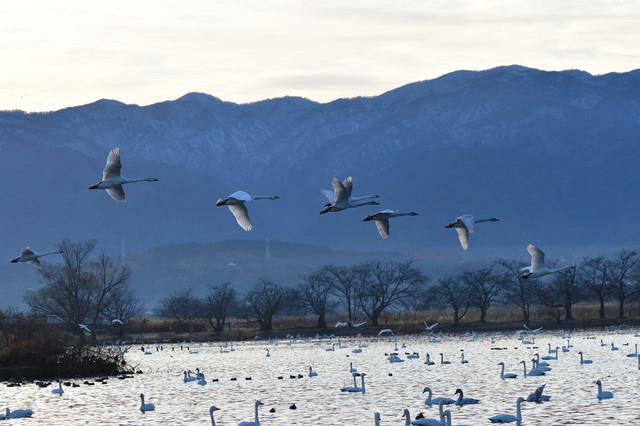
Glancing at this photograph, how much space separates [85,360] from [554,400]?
1078 inches

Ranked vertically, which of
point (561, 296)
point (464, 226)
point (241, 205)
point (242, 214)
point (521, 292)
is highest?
point (521, 292)

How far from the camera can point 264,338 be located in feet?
383

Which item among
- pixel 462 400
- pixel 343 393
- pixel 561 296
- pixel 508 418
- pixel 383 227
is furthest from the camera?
pixel 561 296

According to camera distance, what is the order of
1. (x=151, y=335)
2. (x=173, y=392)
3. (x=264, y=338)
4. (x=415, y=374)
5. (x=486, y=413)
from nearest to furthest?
(x=486, y=413), (x=173, y=392), (x=415, y=374), (x=264, y=338), (x=151, y=335)

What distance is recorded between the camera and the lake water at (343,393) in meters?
46.4

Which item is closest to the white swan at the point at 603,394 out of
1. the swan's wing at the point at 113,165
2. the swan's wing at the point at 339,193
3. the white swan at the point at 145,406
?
the swan's wing at the point at 339,193

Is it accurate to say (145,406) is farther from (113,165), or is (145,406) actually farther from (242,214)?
(113,165)

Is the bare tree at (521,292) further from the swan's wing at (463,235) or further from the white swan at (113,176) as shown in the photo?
the white swan at (113,176)

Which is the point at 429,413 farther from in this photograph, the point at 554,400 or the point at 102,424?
the point at 102,424

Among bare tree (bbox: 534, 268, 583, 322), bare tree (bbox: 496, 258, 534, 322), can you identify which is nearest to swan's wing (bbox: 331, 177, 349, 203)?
bare tree (bbox: 496, 258, 534, 322)

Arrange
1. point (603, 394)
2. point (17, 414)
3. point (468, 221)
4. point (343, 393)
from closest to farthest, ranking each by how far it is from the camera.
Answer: point (468, 221) → point (17, 414) → point (603, 394) → point (343, 393)

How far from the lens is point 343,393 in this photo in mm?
55844

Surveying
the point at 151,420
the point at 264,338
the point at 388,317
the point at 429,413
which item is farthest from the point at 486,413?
the point at 388,317

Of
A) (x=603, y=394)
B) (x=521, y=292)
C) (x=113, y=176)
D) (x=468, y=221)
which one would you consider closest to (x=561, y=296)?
(x=521, y=292)
